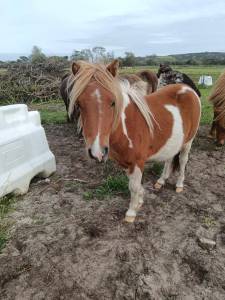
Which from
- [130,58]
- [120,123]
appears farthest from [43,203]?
[130,58]

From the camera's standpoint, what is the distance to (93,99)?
2.53m

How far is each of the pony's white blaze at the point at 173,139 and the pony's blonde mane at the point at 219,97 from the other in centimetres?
230

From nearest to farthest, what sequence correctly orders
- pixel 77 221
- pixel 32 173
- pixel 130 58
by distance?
pixel 77 221
pixel 32 173
pixel 130 58

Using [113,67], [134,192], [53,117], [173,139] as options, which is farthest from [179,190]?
[53,117]

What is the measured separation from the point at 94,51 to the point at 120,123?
0.71 m

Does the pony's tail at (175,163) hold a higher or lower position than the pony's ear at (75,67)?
lower

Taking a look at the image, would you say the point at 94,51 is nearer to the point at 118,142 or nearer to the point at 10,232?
the point at 118,142

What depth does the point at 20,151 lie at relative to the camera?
405cm

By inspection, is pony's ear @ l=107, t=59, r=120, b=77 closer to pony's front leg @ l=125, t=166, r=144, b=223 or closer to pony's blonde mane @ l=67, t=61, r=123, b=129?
pony's blonde mane @ l=67, t=61, r=123, b=129

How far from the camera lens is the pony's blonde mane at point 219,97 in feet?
18.9

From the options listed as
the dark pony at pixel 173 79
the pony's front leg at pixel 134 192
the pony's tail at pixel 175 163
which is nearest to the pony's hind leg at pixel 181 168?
the pony's tail at pixel 175 163

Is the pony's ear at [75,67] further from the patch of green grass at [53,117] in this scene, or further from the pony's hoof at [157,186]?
the patch of green grass at [53,117]

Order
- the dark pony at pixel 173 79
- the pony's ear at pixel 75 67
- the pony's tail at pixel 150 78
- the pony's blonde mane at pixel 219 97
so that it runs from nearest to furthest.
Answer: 1. the pony's ear at pixel 75 67
2. the pony's blonde mane at pixel 219 97
3. the dark pony at pixel 173 79
4. the pony's tail at pixel 150 78

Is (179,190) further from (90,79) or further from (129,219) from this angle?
(90,79)
